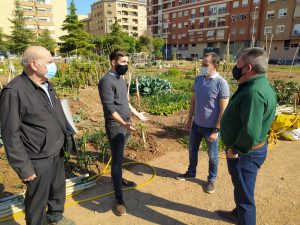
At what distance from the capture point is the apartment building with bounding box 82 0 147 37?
71.0m

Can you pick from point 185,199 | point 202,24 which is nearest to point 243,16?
point 202,24

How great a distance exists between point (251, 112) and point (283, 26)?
42.8 metres

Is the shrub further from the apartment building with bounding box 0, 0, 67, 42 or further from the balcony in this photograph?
the apartment building with bounding box 0, 0, 67, 42

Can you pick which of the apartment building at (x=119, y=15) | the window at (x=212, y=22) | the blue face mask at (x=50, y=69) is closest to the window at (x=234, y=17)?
the window at (x=212, y=22)

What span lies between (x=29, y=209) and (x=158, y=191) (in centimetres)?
198

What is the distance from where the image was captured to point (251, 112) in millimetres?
2268

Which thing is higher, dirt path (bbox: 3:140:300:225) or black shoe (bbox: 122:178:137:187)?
black shoe (bbox: 122:178:137:187)

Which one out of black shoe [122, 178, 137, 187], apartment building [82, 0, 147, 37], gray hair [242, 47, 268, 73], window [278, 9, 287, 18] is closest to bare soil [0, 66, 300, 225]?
black shoe [122, 178, 137, 187]

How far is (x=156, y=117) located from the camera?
7.59 meters

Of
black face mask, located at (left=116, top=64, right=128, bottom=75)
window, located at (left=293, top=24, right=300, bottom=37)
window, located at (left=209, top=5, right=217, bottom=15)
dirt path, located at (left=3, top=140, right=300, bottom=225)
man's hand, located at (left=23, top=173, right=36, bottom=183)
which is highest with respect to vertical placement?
window, located at (left=209, top=5, right=217, bottom=15)

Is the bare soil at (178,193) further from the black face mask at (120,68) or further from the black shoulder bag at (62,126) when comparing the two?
the black face mask at (120,68)

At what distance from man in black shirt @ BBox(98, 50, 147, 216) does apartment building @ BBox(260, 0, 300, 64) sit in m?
37.7

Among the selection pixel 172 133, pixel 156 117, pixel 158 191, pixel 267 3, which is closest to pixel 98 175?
pixel 158 191

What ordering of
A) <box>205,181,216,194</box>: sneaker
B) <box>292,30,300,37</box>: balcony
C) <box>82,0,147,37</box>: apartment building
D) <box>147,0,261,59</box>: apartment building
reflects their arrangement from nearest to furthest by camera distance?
<box>205,181,216,194</box>: sneaker
<box>292,30,300,37</box>: balcony
<box>147,0,261,59</box>: apartment building
<box>82,0,147,37</box>: apartment building
